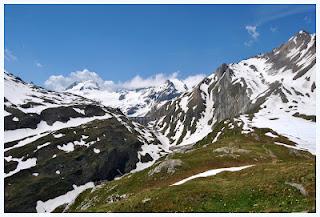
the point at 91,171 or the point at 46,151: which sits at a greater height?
the point at 46,151

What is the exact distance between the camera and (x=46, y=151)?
189125 mm

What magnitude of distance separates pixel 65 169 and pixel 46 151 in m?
19.3

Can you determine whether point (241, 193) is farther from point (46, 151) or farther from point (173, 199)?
point (46, 151)

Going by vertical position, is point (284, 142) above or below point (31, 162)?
below

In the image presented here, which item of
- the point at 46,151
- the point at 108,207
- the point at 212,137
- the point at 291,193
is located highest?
the point at 46,151

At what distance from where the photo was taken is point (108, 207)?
45969 mm

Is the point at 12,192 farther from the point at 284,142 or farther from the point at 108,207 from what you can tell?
the point at 108,207

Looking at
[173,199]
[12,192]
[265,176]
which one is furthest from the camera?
[12,192]

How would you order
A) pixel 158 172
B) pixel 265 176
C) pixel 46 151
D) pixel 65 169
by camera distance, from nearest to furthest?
pixel 265 176 → pixel 158 172 → pixel 65 169 → pixel 46 151

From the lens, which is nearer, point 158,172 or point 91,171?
point 158,172
